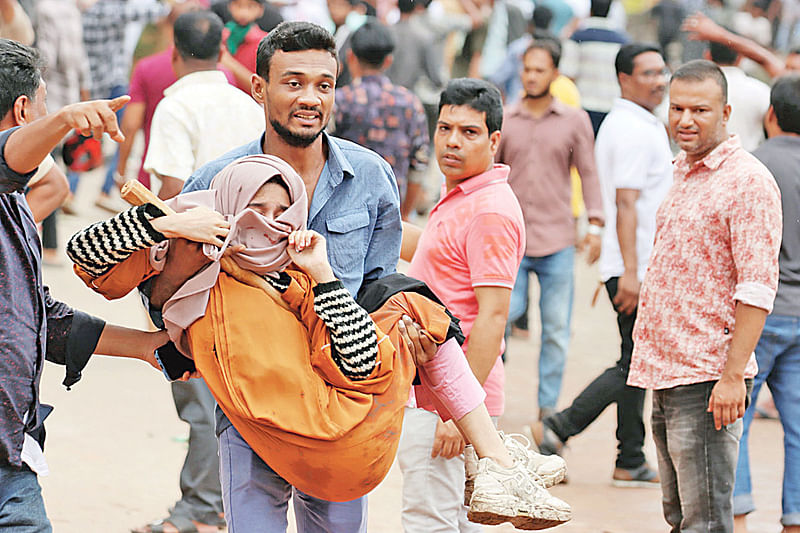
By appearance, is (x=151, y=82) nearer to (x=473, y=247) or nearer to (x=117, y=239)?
(x=473, y=247)

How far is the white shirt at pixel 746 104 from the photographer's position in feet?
24.6

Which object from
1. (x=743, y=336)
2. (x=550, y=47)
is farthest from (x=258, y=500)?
(x=550, y=47)

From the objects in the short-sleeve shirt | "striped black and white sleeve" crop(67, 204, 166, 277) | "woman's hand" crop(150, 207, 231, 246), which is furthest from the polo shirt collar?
the short-sleeve shirt

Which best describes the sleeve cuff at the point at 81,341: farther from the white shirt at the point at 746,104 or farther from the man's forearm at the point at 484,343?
the white shirt at the point at 746,104

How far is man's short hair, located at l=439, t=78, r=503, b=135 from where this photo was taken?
172 inches

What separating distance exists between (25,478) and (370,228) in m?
1.25

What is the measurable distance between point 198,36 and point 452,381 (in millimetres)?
3279

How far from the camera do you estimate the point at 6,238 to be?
10.1 feet

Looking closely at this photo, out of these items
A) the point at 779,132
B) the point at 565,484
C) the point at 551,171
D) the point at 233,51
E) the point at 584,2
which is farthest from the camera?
the point at 584,2

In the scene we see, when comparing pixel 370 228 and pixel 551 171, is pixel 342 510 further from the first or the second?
pixel 551 171

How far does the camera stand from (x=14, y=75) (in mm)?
3053

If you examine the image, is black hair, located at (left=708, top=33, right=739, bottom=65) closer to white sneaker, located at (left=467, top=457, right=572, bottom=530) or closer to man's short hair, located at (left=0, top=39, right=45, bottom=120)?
white sneaker, located at (left=467, top=457, right=572, bottom=530)

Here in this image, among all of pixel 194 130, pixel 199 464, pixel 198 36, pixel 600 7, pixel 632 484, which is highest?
pixel 198 36

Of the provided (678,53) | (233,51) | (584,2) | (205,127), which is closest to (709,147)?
(205,127)
